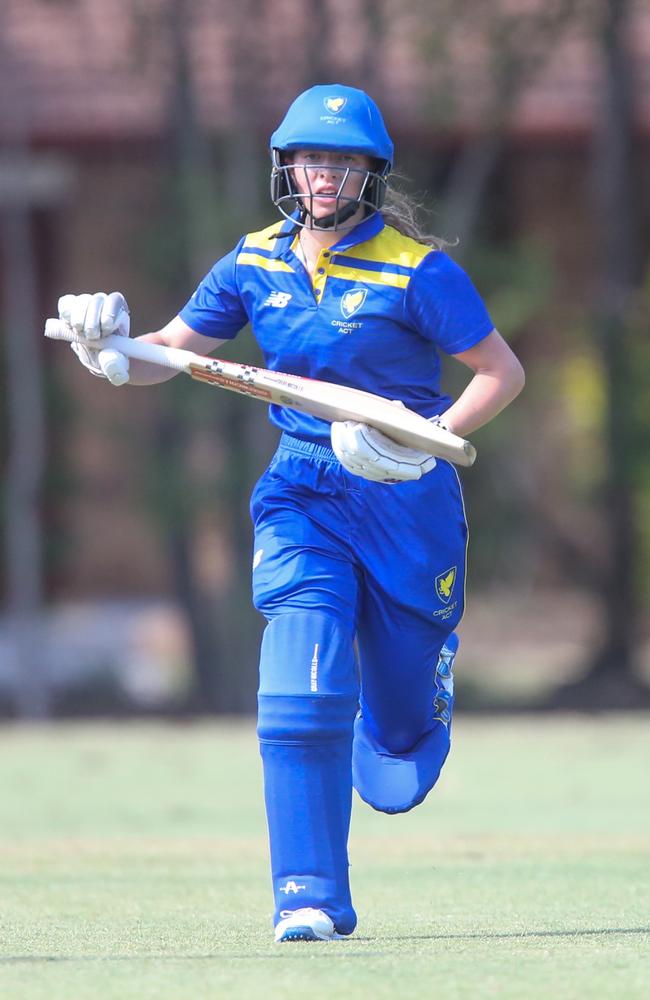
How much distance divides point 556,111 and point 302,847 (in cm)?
1076

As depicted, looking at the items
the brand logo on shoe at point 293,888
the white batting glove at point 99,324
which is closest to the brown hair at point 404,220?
the white batting glove at point 99,324

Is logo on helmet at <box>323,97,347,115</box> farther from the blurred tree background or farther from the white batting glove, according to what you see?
the blurred tree background

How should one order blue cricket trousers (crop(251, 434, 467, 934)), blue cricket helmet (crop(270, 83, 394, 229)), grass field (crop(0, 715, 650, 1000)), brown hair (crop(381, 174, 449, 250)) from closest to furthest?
1. grass field (crop(0, 715, 650, 1000))
2. blue cricket trousers (crop(251, 434, 467, 934))
3. blue cricket helmet (crop(270, 83, 394, 229))
4. brown hair (crop(381, 174, 449, 250))

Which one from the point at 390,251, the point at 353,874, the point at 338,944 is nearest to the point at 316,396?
the point at 390,251

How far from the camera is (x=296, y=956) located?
13.7ft

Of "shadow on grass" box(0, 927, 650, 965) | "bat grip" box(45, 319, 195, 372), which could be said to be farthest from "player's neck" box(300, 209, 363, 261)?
"shadow on grass" box(0, 927, 650, 965)

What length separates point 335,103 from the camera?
4738 millimetres

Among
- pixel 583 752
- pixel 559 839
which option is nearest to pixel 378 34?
pixel 583 752

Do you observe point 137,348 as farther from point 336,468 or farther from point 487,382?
point 487,382

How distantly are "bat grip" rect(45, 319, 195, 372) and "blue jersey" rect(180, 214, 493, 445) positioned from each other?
20 centimetres

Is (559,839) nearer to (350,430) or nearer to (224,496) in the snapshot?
(350,430)

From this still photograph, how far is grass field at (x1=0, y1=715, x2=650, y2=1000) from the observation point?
153 inches

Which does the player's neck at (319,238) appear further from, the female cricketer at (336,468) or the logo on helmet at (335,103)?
the logo on helmet at (335,103)

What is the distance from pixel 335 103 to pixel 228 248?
27.2 feet
